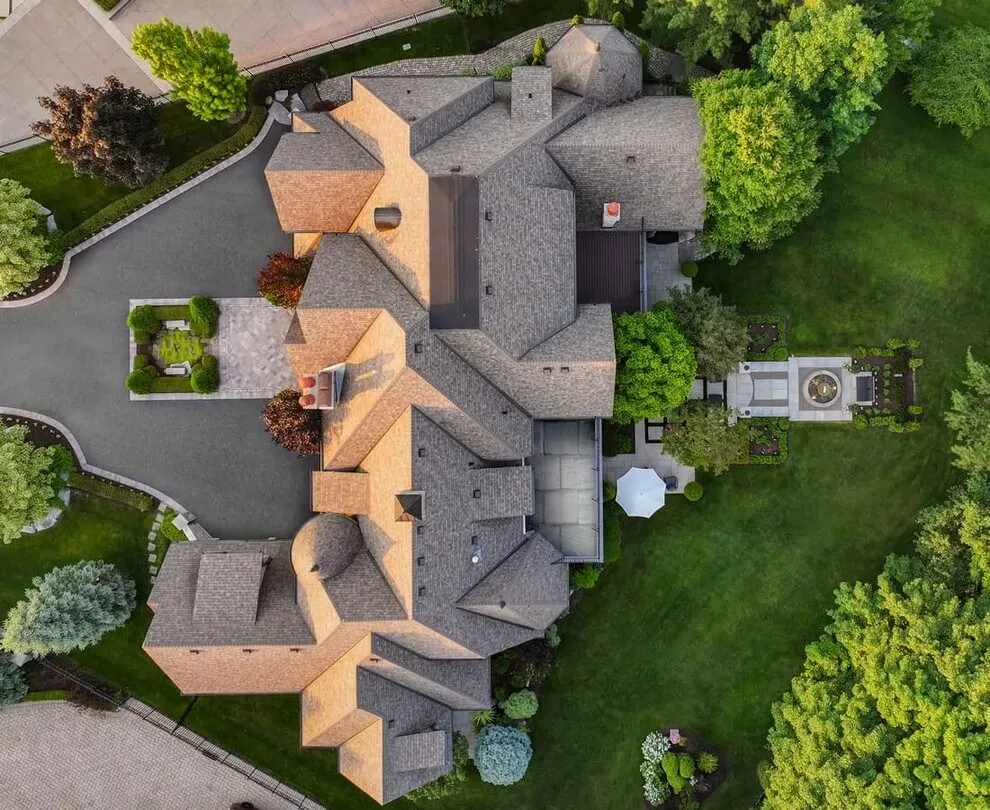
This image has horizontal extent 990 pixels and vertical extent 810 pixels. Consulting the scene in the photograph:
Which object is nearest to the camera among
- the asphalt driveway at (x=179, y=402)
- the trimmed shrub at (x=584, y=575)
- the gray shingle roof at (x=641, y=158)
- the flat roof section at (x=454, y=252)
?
the flat roof section at (x=454, y=252)

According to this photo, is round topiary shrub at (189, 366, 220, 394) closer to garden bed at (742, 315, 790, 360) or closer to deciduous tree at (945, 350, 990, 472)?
garden bed at (742, 315, 790, 360)

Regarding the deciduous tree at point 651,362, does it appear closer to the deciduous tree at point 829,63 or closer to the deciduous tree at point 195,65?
the deciduous tree at point 829,63

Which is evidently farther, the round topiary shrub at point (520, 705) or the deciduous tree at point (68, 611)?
the round topiary shrub at point (520, 705)

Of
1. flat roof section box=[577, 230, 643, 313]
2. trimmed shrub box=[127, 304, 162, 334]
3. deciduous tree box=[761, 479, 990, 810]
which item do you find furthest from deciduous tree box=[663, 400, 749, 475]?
trimmed shrub box=[127, 304, 162, 334]

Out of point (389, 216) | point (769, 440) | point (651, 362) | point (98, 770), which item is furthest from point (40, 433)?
point (769, 440)

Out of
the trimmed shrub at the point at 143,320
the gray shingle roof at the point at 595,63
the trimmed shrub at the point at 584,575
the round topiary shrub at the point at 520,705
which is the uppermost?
the gray shingle roof at the point at 595,63

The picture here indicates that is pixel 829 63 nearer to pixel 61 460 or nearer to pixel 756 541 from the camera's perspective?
pixel 756 541

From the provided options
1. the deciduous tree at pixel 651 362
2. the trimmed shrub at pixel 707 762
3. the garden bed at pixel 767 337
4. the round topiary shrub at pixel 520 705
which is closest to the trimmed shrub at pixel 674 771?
the trimmed shrub at pixel 707 762
